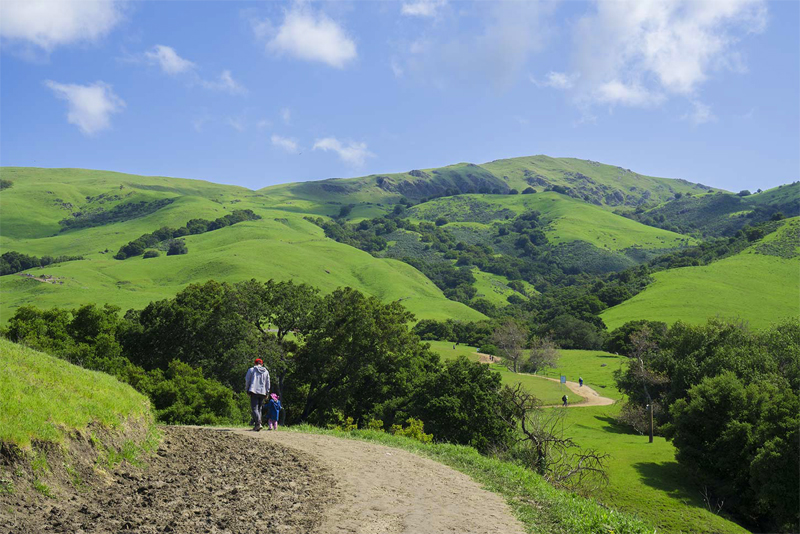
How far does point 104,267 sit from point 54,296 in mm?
43014

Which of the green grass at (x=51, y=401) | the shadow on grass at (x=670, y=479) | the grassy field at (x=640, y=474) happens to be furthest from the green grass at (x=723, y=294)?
the green grass at (x=51, y=401)

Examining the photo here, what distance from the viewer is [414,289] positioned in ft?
579


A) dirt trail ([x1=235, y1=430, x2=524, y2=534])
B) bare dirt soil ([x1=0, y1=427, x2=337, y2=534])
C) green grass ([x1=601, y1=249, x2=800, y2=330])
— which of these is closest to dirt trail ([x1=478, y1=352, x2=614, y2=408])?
green grass ([x1=601, y1=249, x2=800, y2=330])

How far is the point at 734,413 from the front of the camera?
38.9 m

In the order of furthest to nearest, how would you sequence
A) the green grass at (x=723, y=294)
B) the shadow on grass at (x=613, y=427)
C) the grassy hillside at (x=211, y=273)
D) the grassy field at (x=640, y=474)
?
the green grass at (x=723, y=294) < the grassy hillside at (x=211, y=273) < the shadow on grass at (x=613, y=427) < the grassy field at (x=640, y=474)

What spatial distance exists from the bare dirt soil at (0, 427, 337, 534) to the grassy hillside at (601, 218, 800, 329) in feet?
396

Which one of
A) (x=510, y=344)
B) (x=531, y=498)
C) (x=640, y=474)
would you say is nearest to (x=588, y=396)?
(x=510, y=344)

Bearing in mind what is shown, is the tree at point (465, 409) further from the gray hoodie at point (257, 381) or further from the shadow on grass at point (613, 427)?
the gray hoodie at point (257, 381)

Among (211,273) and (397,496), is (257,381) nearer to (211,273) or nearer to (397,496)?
(397,496)

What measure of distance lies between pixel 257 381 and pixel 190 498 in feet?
25.8

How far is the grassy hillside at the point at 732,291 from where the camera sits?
11962 cm

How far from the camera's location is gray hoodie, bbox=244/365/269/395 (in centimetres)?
1761

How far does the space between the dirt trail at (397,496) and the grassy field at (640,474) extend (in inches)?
488

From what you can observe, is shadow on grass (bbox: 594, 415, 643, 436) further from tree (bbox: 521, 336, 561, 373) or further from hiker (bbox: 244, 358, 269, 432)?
hiker (bbox: 244, 358, 269, 432)
